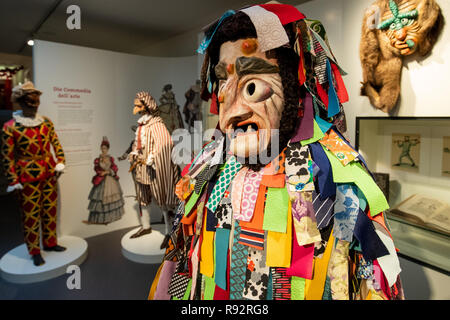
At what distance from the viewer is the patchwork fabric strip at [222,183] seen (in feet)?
2.87

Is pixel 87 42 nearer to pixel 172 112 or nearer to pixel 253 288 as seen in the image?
pixel 172 112

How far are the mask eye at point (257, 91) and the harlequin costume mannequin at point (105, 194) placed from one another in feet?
6.28

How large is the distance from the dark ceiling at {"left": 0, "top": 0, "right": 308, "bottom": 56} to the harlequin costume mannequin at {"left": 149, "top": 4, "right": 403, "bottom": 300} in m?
0.96

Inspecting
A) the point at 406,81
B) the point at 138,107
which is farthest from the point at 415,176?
the point at 138,107

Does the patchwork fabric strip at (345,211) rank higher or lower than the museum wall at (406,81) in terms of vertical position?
lower

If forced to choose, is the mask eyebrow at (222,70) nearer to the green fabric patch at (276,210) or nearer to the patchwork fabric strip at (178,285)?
the green fabric patch at (276,210)

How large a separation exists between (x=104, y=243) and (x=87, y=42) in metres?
1.66

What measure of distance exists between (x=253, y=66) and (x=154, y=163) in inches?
68.2

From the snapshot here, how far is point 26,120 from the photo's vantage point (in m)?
2.09

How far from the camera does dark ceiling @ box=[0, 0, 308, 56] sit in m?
1.56

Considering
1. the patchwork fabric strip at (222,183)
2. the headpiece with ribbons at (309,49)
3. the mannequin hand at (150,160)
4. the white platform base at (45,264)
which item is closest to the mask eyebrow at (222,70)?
the headpiece with ribbons at (309,49)

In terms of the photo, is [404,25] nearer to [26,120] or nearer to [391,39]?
[391,39]
